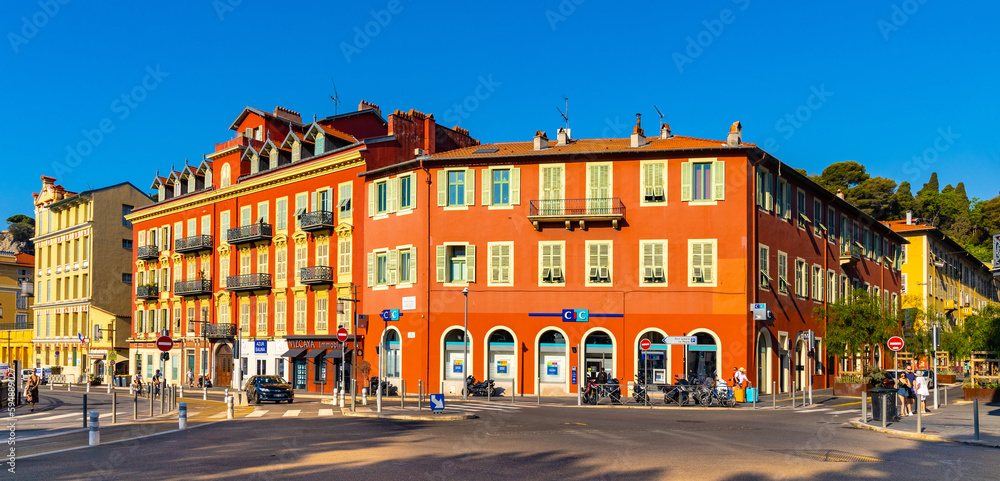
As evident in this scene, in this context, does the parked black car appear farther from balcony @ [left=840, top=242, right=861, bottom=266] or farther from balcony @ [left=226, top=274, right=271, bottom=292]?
balcony @ [left=840, top=242, right=861, bottom=266]

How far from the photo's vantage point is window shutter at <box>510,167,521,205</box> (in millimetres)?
42562

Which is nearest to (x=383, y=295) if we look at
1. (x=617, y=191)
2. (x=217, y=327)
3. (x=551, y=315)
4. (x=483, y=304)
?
(x=483, y=304)

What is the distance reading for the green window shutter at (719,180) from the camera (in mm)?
40375

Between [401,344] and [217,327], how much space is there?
720 inches

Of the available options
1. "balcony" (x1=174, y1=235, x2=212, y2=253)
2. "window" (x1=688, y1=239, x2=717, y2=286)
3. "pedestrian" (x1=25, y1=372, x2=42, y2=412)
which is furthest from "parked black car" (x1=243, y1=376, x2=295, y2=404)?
"balcony" (x1=174, y1=235, x2=212, y2=253)

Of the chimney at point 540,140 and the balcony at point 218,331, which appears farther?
the balcony at point 218,331

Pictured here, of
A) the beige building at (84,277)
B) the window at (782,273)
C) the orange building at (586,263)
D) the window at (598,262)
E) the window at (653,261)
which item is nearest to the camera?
the orange building at (586,263)

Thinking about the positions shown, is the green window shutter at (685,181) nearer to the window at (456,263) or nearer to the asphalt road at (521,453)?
the window at (456,263)

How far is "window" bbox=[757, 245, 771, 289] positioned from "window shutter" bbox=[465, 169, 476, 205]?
45.3 feet

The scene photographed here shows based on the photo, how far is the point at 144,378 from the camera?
2571 inches

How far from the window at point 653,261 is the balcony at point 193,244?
31320mm

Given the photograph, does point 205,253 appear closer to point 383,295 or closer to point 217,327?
point 217,327

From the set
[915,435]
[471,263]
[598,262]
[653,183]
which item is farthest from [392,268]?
[915,435]

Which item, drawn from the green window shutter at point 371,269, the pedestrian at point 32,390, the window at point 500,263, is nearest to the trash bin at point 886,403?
the window at point 500,263
